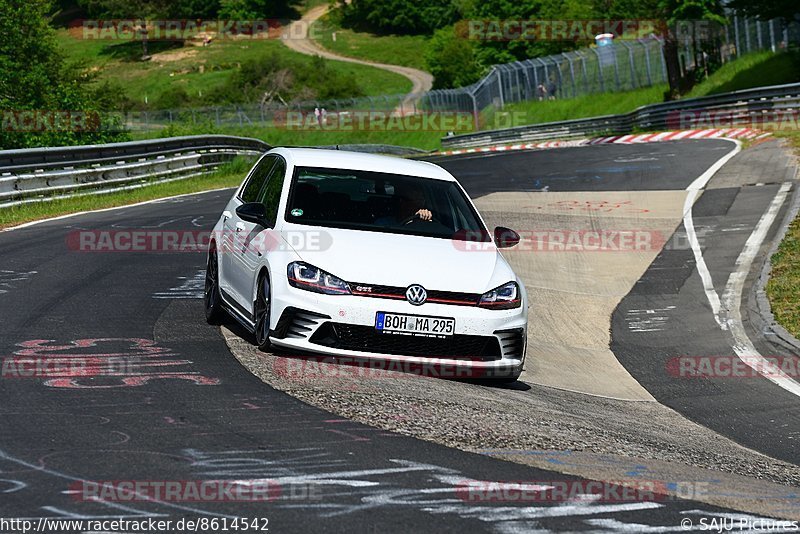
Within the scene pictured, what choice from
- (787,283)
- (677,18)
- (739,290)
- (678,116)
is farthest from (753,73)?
(787,283)

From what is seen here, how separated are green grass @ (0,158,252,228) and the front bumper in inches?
482

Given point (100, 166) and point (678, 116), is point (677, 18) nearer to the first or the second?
point (678, 116)

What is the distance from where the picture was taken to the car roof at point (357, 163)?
10.1 metres

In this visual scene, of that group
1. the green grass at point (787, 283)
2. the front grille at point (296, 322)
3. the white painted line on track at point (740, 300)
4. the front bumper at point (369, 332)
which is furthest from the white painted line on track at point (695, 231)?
the front grille at point (296, 322)

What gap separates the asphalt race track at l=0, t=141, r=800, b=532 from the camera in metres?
5.26

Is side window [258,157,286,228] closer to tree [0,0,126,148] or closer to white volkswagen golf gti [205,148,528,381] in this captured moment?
white volkswagen golf gti [205,148,528,381]

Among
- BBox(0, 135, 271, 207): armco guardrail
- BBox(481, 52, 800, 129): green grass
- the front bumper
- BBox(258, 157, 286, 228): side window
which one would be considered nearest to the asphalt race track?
the front bumper

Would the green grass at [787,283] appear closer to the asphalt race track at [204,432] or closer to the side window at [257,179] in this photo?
the asphalt race track at [204,432]

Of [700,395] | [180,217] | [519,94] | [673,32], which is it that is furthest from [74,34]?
[700,395]

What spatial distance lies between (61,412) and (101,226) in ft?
41.4

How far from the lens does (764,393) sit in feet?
35.4

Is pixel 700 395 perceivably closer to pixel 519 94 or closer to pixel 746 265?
pixel 746 265

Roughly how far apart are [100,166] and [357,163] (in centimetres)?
1898

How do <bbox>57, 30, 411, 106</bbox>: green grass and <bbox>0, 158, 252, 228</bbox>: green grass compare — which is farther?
<bbox>57, 30, 411, 106</bbox>: green grass
